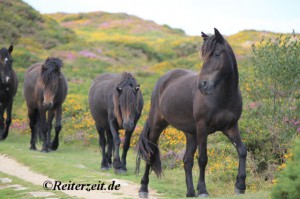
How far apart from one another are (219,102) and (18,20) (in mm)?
42681

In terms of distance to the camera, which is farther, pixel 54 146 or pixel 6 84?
pixel 6 84

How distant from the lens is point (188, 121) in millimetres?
10086

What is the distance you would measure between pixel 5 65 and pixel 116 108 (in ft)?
26.3

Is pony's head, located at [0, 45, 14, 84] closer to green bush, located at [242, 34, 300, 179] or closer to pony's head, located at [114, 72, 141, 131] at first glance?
pony's head, located at [114, 72, 141, 131]

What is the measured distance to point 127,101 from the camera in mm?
13000

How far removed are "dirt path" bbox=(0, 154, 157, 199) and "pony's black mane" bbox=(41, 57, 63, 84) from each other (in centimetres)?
269

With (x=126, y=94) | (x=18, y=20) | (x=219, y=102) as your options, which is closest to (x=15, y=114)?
(x=126, y=94)

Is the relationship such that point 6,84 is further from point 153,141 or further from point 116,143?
point 153,141

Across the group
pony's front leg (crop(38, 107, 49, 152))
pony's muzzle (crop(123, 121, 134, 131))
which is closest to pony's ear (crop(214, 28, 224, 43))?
pony's muzzle (crop(123, 121, 134, 131))

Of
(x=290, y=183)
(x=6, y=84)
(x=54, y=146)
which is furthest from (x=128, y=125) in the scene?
(x=6, y=84)

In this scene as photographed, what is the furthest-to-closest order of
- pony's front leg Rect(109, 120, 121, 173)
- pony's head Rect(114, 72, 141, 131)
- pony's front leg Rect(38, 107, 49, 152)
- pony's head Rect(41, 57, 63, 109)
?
pony's front leg Rect(38, 107, 49, 152) < pony's head Rect(41, 57, 63, 109) < pony's front leg Rect(109, 120, 121, 173) < pony's head Rect(114, 72, 141, 131)

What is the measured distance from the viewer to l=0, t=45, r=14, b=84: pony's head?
19.7 metres

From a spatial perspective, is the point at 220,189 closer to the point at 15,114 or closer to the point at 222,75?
the point at 222,75

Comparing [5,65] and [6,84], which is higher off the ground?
[5,65]
